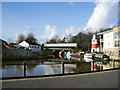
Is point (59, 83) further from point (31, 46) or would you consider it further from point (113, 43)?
point (31, 46)

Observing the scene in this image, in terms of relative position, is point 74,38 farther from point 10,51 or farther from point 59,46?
point 10,51

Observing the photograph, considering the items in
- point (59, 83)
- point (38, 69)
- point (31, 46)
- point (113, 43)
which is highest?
point (113, 43)

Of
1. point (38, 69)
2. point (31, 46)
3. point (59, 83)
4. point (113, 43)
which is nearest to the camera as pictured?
point (59, 83)

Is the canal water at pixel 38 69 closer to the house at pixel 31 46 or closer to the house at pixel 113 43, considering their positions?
the house at pixel 113 43

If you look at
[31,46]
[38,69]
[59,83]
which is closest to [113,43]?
[38,69]

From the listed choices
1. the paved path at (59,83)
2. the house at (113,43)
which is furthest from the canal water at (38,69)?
the house at (113,43)

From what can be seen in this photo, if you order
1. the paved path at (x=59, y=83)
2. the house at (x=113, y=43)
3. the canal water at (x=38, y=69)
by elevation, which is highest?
the house at (x=113, y=43)

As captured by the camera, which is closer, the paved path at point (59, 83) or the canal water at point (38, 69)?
the paved path at point (59, 83)

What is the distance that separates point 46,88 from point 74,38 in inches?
3243

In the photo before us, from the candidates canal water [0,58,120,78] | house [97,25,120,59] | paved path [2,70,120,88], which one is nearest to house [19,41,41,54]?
house [97,25,120,59]

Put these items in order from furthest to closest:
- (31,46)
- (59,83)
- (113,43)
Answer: (31,46), (113,43), (59,83)

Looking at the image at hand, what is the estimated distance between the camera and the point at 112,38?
4144cm

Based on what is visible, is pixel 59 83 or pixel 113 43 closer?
pixel 59 83

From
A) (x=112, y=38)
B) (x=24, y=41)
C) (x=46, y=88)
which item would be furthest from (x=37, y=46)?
(x=46, y=88)
